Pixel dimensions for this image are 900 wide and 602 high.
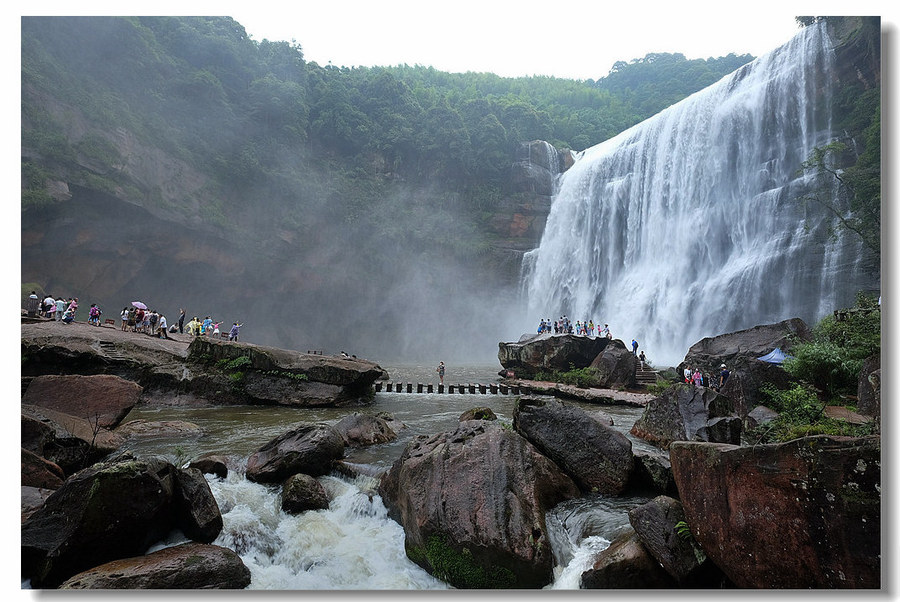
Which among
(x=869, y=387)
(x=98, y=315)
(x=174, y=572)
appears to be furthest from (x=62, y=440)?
(x=98, y=315)

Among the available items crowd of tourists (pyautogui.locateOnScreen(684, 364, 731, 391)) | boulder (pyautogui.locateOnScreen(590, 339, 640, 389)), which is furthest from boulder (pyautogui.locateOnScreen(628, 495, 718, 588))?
boulder (pyautogui.locateOnScreen(590, 339, 640, 389))

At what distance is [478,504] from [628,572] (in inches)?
52.6

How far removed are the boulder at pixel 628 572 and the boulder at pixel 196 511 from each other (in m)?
3.63

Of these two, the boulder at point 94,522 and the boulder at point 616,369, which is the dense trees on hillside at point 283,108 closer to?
the boulder at point 94,522

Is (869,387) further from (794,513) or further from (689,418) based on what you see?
(794,513)

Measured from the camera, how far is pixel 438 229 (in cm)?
4112

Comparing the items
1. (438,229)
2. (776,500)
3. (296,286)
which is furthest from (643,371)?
(296,286)

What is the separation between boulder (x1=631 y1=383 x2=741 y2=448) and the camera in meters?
6.60

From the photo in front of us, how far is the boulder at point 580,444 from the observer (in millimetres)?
5648

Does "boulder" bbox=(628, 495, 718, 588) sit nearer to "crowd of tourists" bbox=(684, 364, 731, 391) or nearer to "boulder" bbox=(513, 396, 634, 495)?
"boulder" bbox=(513, 396, 634, 495)

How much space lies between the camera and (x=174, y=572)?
3.81 m

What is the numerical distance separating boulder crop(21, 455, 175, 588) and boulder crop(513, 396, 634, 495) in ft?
14.5

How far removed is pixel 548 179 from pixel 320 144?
2091 centimetres

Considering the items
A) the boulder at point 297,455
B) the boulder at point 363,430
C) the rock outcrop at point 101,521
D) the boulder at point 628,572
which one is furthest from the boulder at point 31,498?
the boulder at point 628,572
